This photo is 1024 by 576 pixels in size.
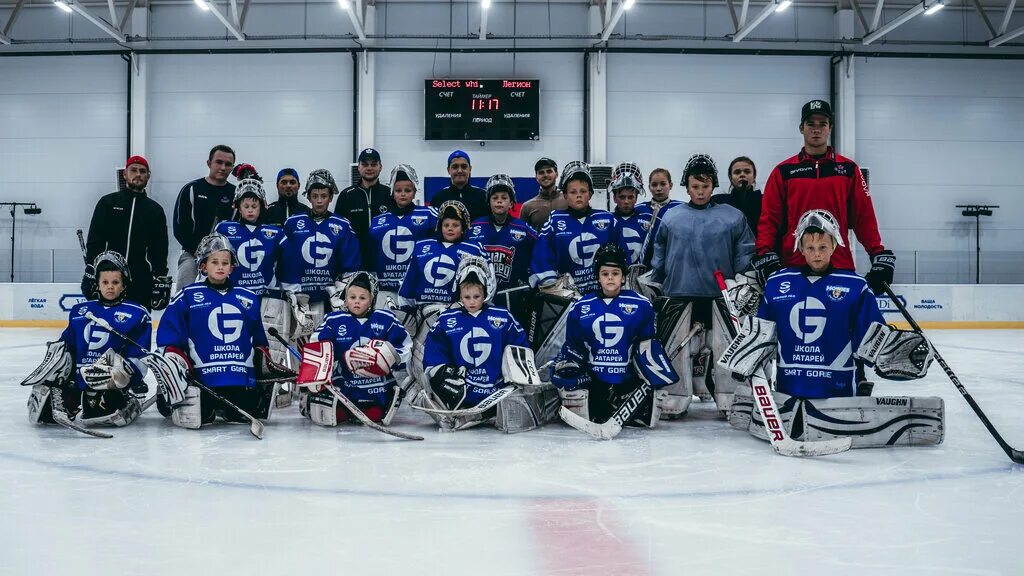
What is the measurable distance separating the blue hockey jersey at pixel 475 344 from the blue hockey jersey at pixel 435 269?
530 millimetres

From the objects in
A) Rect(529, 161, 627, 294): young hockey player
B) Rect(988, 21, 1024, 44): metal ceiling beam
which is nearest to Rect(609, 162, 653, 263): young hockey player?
Rect(529, 161, 627, 294): young hockey player

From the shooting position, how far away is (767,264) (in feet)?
11.8

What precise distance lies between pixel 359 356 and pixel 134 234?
70.3 inches

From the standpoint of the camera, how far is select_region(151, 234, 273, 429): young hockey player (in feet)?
12.1

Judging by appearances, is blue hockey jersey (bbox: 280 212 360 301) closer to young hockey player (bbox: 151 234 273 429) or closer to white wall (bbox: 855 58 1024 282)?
young hockey player (bbox: 151 234 273 429)

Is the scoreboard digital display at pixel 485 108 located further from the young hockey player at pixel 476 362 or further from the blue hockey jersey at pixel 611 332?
the blue hockey jersey at pixel 611 332

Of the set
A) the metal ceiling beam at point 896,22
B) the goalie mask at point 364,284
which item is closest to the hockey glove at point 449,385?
the goalie mask at point 364,284

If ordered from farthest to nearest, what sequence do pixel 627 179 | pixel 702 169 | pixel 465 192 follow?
pixel 465 192 < pixel 627 179 < pixel 702 169

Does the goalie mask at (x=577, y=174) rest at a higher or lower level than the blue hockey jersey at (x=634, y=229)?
higher

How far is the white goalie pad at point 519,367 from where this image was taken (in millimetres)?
3626

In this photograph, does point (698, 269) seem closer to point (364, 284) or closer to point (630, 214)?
point (630, 214)

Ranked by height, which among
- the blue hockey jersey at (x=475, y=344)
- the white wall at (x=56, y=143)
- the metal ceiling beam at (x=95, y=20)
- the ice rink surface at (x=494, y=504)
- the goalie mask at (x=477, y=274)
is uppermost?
the metal ceiling beam at (x=95, y=20)

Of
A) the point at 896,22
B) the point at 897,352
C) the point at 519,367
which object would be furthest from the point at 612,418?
the point at 896,22

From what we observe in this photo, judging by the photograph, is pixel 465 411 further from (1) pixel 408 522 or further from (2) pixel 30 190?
(2) pixel 30 190
